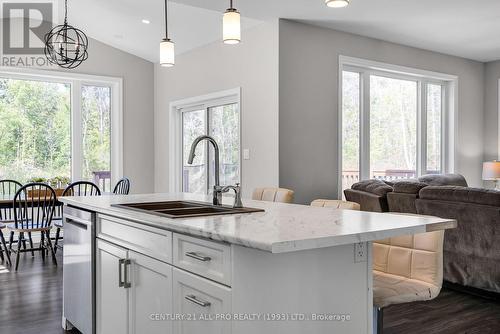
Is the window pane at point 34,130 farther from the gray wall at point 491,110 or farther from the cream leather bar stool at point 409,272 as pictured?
the gray wall at point 491,110

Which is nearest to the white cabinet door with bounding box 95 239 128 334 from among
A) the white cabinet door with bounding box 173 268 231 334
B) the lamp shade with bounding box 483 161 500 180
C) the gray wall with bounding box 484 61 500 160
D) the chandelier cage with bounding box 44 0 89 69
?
the white cabinet door with bounding box 173 268 231 334

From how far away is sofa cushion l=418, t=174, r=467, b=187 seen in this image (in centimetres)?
595

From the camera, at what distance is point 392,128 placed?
6.34 metres

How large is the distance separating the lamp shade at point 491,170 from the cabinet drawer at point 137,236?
601 centimetres

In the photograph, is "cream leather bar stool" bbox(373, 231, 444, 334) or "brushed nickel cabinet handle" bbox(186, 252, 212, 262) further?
"cream leather bar stool" bbox(373, 231, 444, 334)

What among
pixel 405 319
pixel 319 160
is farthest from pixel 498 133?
pixel 405 319

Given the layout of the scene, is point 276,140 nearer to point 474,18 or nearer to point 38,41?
point 474,18

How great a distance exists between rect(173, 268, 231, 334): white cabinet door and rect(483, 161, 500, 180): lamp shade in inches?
243

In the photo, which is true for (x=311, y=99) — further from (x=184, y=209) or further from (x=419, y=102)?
(x=184, y=209)

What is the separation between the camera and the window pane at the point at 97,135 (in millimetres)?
6777

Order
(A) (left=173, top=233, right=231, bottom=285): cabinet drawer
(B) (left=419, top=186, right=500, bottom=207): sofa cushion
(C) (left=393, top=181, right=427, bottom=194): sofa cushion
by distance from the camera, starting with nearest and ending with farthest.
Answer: (A) (left=173, top=233, right=231, bottom=285): cabinet drawer → (B) (left=419, top=186, right=500, bottom=207): sofa cushion → (C) (left=393, top=181, right=427, bottom=194): sofa cushion

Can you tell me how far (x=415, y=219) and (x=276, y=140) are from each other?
297 cm

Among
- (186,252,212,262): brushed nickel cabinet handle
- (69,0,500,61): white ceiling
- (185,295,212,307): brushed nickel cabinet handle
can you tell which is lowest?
(185,295,212,307): brushed nickel cabinet handle

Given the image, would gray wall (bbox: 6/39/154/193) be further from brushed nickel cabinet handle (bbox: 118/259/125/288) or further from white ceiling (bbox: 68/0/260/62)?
brushed nickel cabinet handle (bbox: 118/259/125/288)
